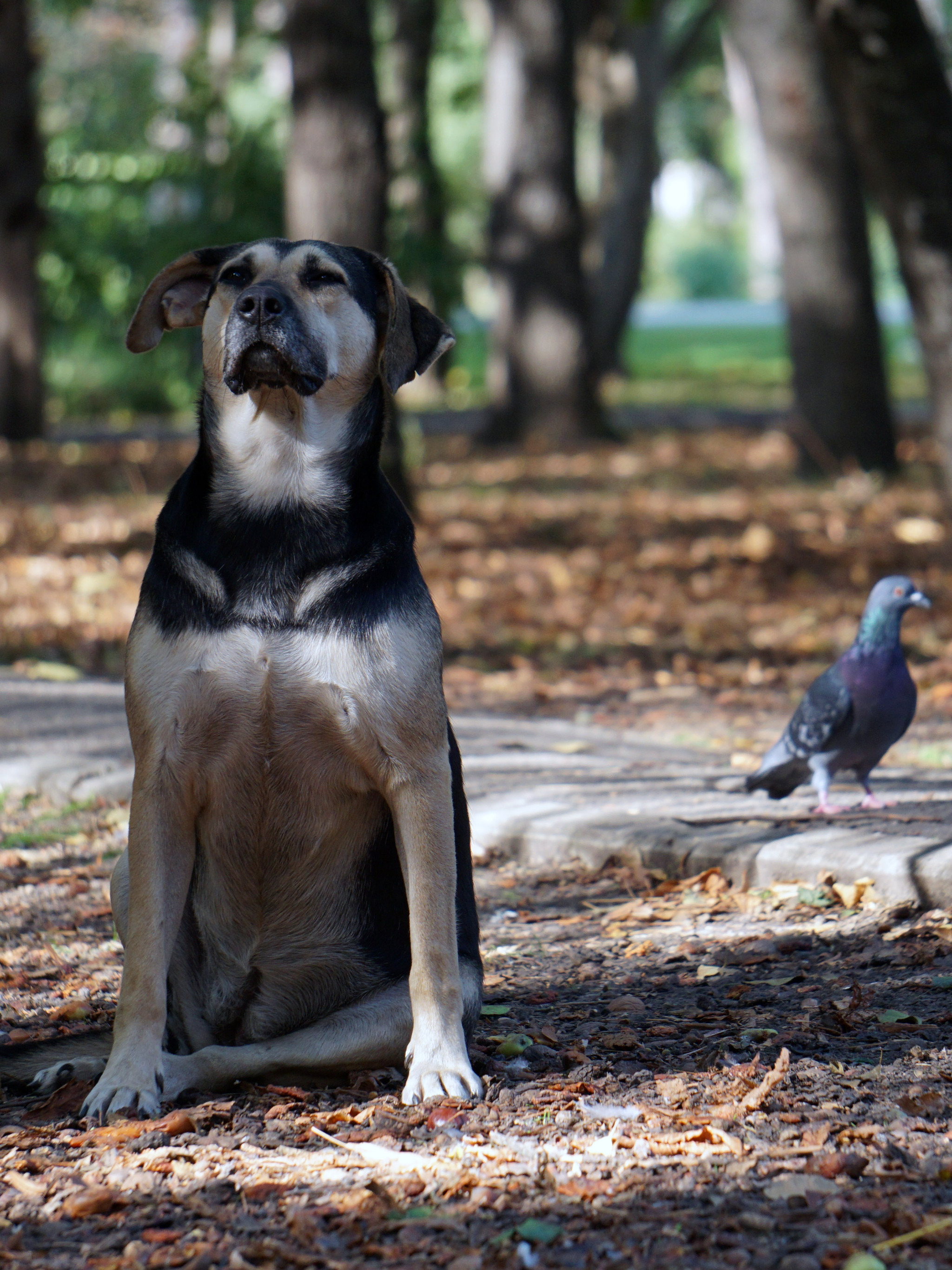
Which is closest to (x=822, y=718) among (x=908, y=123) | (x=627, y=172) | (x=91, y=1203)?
(x=91, y=1203)

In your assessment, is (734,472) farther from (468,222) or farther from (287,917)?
(468,222)

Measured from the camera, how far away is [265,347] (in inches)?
143

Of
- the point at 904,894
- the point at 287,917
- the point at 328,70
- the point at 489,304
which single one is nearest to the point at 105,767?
the point at 287,917

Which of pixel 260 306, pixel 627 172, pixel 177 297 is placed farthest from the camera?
pixel 627 172

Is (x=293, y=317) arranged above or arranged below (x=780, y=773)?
above

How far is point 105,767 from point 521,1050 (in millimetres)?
3315

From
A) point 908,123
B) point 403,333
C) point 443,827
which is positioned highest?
point 908,123

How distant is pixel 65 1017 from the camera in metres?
4.16

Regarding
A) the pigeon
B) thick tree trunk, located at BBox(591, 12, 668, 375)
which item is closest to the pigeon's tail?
the pigeon

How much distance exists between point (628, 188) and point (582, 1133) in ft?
78.7

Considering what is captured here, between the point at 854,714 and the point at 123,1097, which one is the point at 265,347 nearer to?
the point at 123,1097

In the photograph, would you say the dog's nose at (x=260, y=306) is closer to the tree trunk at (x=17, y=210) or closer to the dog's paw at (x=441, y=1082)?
the dog's paw at (x=441, y=1082)

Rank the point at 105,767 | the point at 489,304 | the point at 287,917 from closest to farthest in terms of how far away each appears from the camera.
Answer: the point at 287,917, the point at 105,767, the point at 489,304

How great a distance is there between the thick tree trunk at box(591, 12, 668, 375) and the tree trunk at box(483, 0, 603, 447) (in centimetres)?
670
